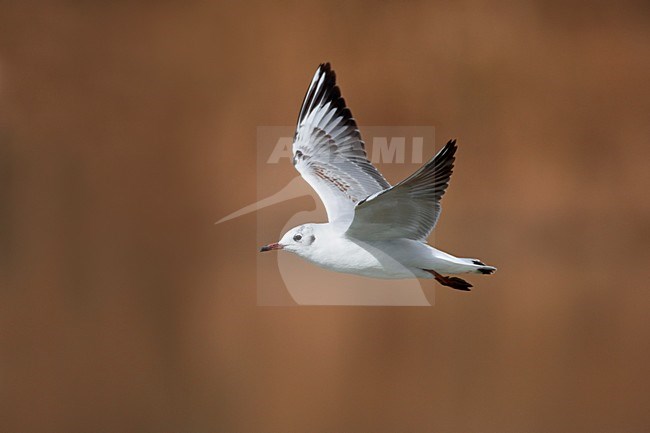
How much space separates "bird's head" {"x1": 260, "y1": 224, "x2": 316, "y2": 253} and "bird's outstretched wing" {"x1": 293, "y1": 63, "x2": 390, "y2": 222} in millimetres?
229

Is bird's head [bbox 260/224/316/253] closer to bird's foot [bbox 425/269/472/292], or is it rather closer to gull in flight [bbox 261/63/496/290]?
gull in flight [bbox 261/63/496/290]

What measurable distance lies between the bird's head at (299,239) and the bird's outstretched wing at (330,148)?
9.0 inches

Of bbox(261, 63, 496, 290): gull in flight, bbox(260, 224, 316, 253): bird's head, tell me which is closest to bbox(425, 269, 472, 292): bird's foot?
bbox(261, 63, 496, 290): gull in flight

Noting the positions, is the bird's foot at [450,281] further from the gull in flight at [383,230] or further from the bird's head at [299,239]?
the bird's head at [299,239]

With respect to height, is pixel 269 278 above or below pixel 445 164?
below

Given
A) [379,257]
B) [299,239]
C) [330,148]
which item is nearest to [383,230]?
[379,257]

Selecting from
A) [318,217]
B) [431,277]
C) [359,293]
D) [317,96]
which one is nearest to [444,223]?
[359,293]

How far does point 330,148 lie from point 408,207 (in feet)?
1.63

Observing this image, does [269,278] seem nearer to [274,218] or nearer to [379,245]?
[274,218]

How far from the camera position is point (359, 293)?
3.51 m

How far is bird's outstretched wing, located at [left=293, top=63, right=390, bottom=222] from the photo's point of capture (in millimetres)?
2043

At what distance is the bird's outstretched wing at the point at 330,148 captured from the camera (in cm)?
204

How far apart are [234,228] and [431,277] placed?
2.49m

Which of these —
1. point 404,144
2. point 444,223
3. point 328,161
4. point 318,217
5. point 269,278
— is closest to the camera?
point 328,161
